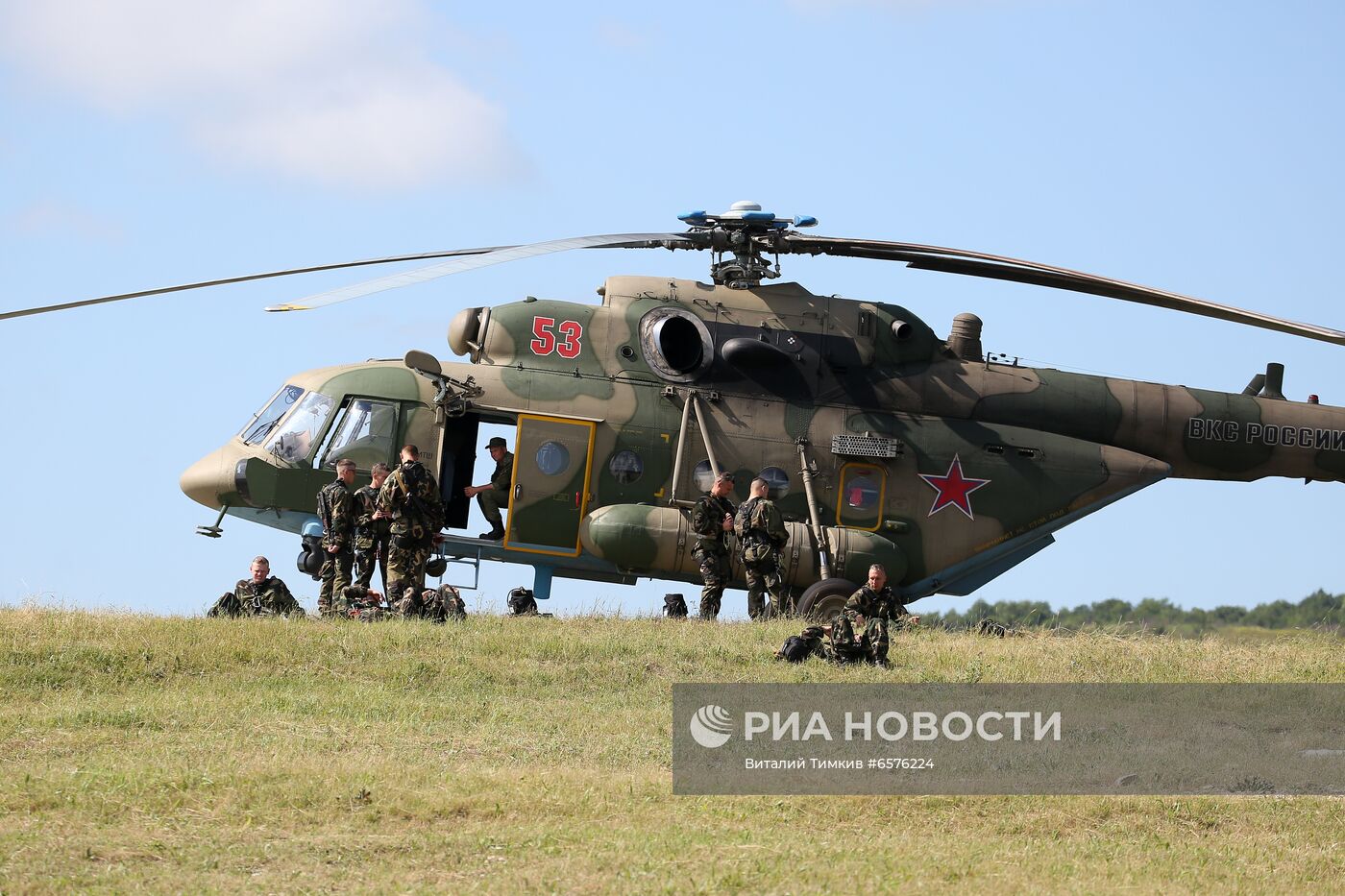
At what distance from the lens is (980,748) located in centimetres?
1212

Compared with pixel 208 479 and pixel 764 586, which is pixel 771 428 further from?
pixel 208 479

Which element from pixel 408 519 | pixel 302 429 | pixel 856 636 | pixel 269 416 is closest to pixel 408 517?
pixel 408 519

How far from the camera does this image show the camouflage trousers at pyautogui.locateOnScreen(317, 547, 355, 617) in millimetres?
16297

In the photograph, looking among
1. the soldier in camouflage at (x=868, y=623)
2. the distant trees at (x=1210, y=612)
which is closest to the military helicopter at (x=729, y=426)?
the soldier in camouflage at (x=868, y=623)

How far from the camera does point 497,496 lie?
17.3m

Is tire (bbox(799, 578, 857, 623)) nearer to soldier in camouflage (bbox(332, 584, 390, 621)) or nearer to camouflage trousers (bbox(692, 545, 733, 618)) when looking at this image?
camouflage trousers (bbox(692, 545, 733, 618))

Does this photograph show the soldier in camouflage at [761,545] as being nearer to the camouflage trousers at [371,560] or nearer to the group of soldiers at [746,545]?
the group of soldiers at [746,545]

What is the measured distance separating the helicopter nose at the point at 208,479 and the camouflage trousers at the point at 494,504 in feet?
8.95

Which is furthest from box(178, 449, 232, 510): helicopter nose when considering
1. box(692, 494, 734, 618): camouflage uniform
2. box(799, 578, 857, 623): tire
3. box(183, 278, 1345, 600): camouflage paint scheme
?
box(799, 578, 857, 623): tire

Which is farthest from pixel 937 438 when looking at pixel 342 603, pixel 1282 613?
pixel 1282 613

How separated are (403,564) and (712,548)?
317 cm

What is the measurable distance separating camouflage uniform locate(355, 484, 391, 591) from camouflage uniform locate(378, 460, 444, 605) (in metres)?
0.11

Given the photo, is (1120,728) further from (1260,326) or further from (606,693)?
(1260,326)

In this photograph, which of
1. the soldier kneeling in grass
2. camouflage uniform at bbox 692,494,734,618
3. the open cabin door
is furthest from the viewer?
the open cabin door
